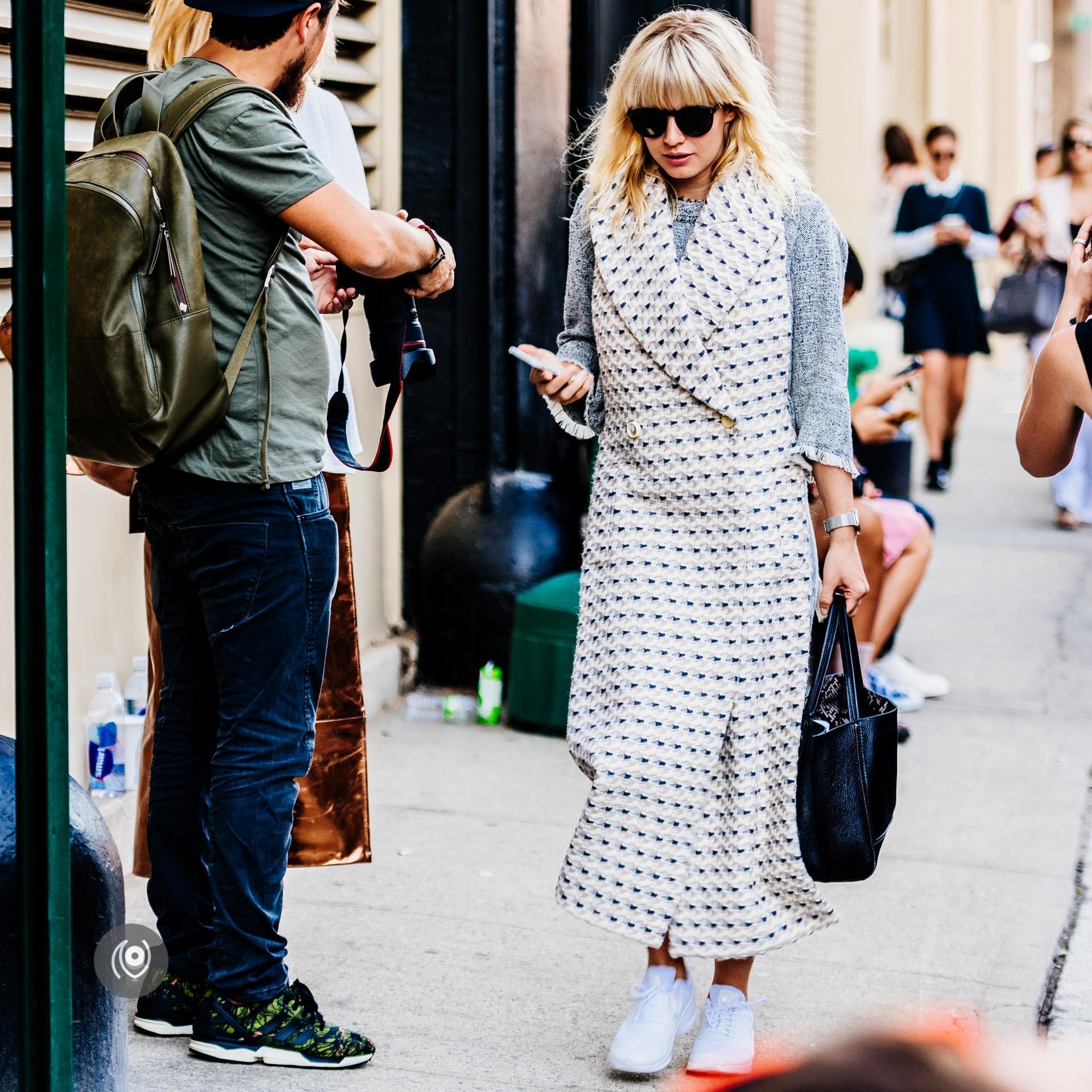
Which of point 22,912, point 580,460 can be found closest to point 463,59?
point 580,460

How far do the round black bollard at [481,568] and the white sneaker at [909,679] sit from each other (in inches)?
49.7

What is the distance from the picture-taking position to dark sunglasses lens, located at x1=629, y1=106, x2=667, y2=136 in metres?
3.08

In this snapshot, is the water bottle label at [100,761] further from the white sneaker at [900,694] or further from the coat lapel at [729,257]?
Answer: the white sneaker at [900,694]

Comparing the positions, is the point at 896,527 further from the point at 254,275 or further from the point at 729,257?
the point at 254,275

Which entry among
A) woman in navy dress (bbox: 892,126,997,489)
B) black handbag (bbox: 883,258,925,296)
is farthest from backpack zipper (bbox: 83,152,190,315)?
black handbag (bbox: 883,258,925,296)

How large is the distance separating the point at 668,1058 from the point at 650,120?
68.1 inches

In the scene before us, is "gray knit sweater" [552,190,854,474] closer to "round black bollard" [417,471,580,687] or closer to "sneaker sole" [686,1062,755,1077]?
"sneaker sole" [686,1062,755,1077]

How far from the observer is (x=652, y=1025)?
318cm

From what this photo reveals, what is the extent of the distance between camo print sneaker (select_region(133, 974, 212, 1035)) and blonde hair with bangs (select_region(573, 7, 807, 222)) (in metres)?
1.71

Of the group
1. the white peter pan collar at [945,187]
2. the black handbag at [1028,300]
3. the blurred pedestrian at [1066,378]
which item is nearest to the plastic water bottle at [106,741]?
the blurred pedestrian at [1066,378]

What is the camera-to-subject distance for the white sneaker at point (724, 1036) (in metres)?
3.16

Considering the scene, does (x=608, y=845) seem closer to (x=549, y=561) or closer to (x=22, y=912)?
(x=22, y=912)

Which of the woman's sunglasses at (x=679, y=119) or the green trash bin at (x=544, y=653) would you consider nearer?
the woman's sunglasses at (x=679, y=119)

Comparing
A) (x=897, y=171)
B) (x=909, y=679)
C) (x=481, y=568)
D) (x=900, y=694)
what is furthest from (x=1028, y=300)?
(x=481, y=568)
